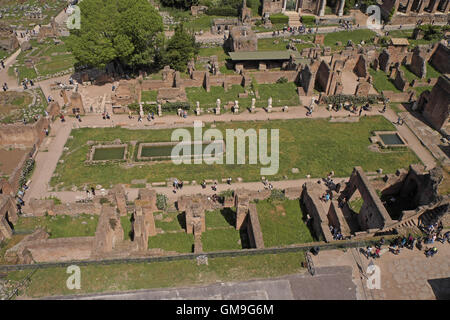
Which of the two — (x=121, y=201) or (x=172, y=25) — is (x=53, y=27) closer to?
(x=172, y=25)

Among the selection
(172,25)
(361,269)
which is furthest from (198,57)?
(361,269)

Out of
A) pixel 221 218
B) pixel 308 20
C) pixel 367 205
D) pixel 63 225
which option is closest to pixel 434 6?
pixel 308 20

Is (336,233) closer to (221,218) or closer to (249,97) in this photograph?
(221,218)

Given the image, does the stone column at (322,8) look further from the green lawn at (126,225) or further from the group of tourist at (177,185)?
the green lawn at (126,225)

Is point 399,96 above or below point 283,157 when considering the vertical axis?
above

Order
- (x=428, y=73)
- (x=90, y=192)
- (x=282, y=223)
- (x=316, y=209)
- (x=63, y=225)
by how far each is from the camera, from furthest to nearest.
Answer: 1. (x=428, y=73)
2. (x=90, y=192)
3. (x=282, y=223)
4. (x=63, y=225)
5. (x=316, y=209)

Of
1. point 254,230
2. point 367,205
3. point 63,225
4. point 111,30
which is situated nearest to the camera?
point 254,230
